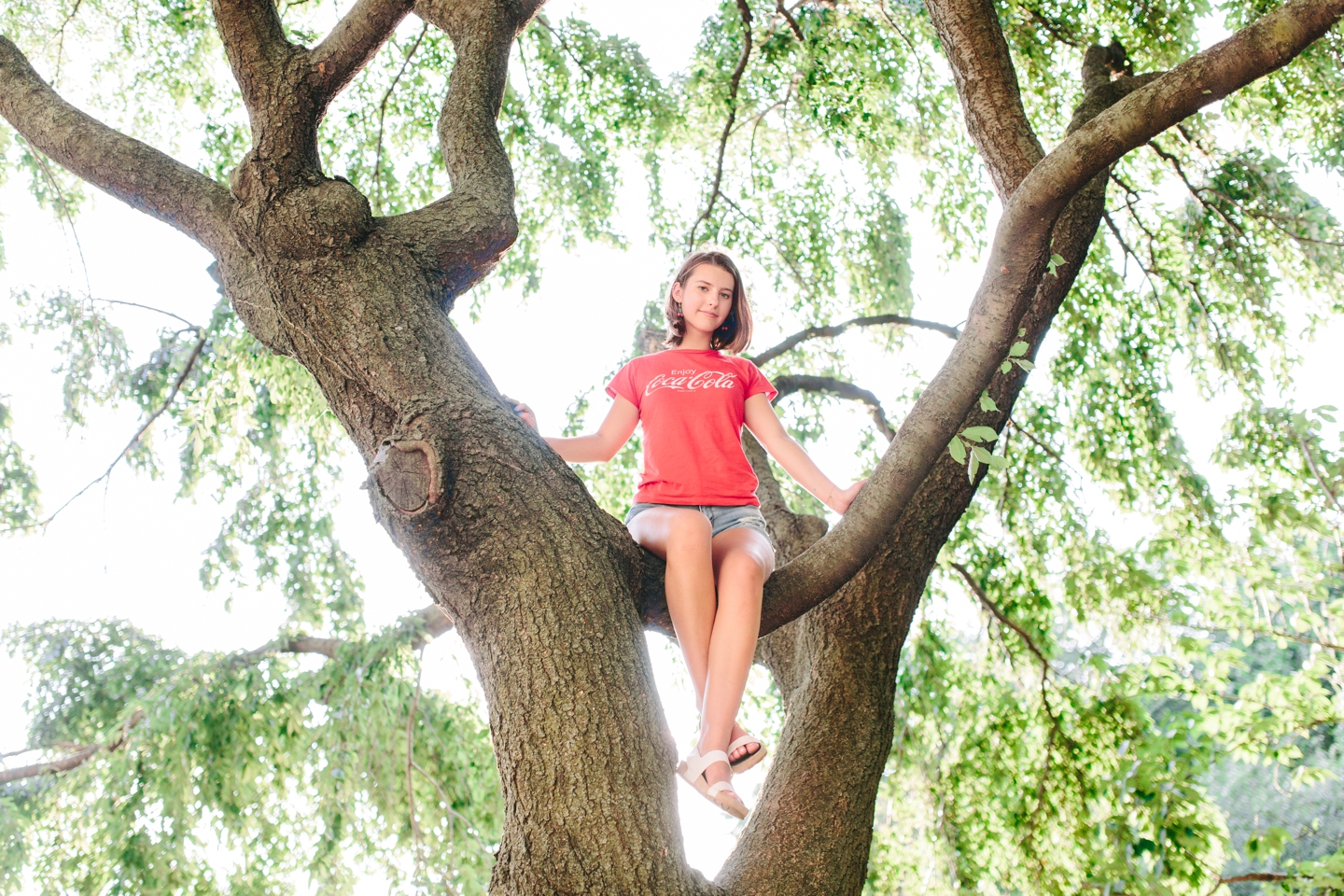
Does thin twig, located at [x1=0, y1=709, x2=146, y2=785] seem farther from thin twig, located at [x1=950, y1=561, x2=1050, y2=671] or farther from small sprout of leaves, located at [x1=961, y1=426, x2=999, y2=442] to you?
small sprout of leaves, located at [x1=961, y1=426, x2=999, y2=442]

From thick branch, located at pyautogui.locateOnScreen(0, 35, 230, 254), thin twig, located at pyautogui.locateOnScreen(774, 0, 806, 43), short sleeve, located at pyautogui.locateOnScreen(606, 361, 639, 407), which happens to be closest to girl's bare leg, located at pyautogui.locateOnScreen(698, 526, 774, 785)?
short sleeve, located at pyautogui.locateOnScreen(606, 361, 639, 407)

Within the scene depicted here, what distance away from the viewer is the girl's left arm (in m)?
2.02

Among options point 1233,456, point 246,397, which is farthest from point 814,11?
point 246,397

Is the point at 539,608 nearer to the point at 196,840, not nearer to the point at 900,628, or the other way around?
the point at 900,628

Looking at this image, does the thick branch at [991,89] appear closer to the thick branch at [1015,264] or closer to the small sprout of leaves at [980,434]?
the thick branch at [1015,264]

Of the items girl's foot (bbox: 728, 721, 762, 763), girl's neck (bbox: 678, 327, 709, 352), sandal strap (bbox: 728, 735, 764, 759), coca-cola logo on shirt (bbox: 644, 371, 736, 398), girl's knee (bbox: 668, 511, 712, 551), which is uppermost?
girl's neck (bbox: 678, 327, 709, 352)

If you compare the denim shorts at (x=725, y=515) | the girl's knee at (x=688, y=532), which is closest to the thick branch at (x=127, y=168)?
the denim shorts at (x=725, y=515)

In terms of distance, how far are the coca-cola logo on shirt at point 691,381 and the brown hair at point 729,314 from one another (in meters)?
0.17

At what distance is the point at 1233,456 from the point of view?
3908mm

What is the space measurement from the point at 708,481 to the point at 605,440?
314mm

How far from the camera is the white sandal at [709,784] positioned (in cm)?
169

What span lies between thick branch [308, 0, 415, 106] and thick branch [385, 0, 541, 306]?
22 centimetres

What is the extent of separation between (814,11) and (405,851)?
12.5ft

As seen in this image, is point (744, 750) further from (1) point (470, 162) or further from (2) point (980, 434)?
A: (1) point (470, 162)
